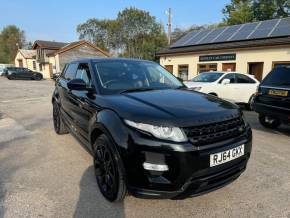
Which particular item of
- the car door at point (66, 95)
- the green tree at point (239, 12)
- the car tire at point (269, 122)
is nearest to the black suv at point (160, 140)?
the car door at point (66, 95)

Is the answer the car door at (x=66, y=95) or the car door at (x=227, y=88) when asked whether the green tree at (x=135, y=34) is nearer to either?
the car door at (x=227, y=88)

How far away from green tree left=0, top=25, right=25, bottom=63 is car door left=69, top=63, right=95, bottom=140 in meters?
82.7

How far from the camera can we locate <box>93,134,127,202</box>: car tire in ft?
9.15

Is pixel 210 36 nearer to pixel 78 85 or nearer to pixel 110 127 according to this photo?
pixel 78 85

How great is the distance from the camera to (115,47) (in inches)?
2216

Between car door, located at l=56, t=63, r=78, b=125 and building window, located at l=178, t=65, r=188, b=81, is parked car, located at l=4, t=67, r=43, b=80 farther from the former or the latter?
car door, located at l=56, t=63, r=78, b=125

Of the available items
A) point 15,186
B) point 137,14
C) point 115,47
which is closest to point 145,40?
point 137,14

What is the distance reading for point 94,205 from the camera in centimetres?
307

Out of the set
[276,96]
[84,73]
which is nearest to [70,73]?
[84,73]

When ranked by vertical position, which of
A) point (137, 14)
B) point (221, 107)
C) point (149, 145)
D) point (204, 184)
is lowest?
point (204, 184)

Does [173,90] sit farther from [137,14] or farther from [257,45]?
[137,14]

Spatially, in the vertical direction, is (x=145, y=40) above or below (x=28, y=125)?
above

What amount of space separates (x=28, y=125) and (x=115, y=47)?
168 feet

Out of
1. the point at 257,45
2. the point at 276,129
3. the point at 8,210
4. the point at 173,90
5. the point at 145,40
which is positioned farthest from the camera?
the point at 145,40
